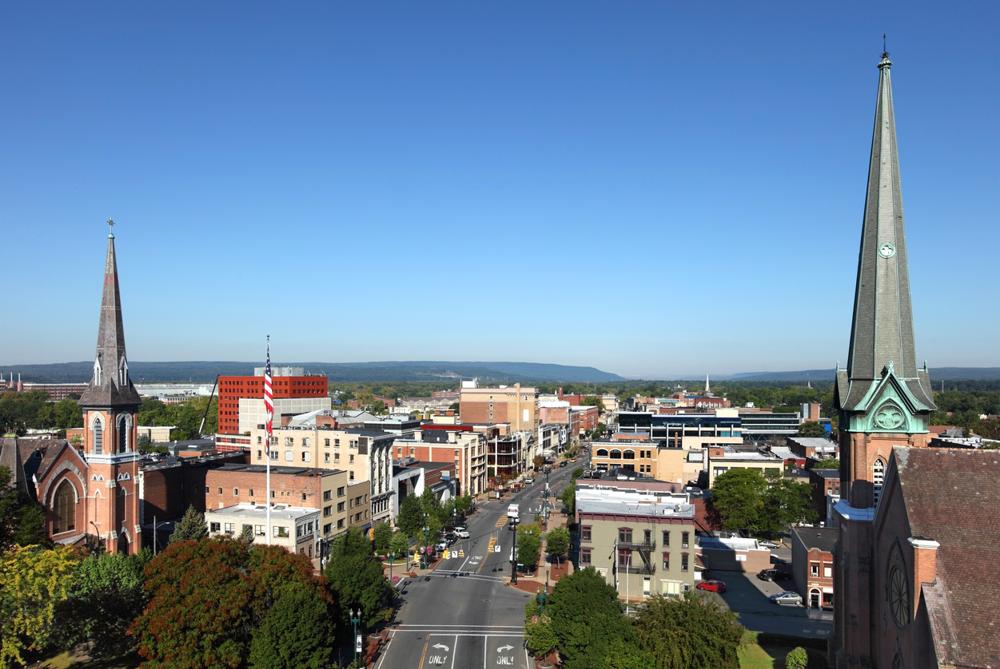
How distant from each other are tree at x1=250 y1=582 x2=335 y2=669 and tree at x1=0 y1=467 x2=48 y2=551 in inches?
1253

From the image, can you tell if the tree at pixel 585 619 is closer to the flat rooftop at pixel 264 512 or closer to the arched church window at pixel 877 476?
the arched church window at pixel 877 476

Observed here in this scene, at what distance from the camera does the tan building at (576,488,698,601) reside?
69.9 m

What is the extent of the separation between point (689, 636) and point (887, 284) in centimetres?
2426

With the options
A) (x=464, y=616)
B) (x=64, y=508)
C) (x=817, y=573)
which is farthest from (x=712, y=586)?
(x=64, y=508)

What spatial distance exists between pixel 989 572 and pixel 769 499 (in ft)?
232

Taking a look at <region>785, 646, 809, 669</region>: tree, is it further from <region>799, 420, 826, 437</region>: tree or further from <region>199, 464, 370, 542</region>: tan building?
<region>799, 420, 826, 437</region>: tree

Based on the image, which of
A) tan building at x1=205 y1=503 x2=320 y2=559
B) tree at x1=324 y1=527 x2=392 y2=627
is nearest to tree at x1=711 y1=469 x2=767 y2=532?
tan building at x1=205 y1=503 x2=320 y2=559

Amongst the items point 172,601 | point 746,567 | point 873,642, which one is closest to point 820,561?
point 746,567

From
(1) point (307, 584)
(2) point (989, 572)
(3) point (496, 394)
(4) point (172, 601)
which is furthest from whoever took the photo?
(3) point (496, 394)

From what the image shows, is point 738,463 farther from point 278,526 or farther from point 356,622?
point 356,622

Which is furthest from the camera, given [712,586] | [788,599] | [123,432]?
[123,432]

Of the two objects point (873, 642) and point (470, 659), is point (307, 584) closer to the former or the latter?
point (470, 659)

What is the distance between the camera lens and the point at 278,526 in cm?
8038

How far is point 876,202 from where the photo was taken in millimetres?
42250
